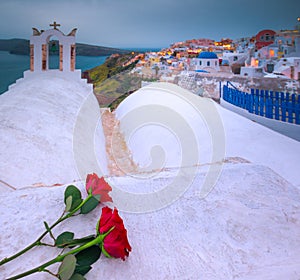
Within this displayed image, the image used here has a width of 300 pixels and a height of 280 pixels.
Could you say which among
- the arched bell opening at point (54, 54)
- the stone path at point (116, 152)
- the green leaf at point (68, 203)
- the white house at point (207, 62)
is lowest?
the stone path at point (116, 152)

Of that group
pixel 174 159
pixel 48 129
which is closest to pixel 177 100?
pixel 174 159

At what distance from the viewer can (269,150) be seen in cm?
366

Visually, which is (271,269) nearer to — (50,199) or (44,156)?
(50,199)

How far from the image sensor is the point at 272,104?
15.6 feet

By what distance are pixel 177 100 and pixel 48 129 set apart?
3.38m

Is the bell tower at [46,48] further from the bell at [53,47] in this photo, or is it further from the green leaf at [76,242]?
the green leaf at [76,242]

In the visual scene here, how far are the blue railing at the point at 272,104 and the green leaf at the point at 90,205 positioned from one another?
4140mm

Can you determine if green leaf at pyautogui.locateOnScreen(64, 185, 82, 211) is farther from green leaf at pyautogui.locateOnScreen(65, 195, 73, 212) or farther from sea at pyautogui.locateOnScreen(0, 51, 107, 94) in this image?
sea at pyautogui.locateOnScreen(0, 51, 107, 94)

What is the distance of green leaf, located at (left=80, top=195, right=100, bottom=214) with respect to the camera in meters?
0.92

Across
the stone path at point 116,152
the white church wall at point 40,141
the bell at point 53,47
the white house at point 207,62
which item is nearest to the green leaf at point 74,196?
the white church wall at point 40,141

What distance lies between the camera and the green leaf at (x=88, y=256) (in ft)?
2.33

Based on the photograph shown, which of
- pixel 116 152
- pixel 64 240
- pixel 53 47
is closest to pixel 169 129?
pixel 116 152

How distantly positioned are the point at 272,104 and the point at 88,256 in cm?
468

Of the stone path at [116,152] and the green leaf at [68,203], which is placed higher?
the green leaf at [68,203]
